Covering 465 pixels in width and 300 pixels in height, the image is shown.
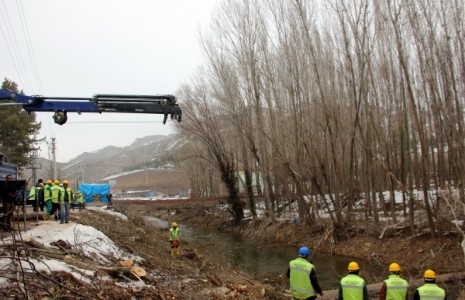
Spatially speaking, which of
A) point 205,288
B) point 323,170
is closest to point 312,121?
point 323,170

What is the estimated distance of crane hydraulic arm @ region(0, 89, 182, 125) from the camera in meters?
11.4

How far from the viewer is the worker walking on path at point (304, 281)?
7.98 m

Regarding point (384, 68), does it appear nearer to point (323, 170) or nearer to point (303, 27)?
point (303, 27)

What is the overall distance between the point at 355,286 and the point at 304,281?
1208 mm

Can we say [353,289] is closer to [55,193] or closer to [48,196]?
[55,193]

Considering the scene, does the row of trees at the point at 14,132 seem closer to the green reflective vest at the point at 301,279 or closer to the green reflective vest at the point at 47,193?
the green reflective vest at the point at 47,193

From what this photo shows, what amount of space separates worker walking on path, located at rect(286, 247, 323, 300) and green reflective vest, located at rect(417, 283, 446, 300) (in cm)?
179

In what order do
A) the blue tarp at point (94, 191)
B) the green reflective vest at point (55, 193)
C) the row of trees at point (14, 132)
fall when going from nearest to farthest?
the green reflective vest at point (55, 193) < the row of trees at point (14, 132) < the blue tarp at point (94, 191)

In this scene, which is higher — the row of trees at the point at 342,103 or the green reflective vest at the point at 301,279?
the row of trees at the point at 342,103

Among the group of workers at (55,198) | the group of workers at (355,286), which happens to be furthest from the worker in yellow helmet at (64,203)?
the group of workers at (355,286)

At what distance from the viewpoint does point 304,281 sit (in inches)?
316

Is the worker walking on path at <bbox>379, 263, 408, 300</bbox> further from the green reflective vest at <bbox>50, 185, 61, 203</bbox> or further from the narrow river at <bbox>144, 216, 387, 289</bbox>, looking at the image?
the green reflective vest at <bbox>50, 185, 61, 203</bbox>

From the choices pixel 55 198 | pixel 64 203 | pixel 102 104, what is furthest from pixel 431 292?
pixel 55 198

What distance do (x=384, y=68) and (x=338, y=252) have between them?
33.0 feet
